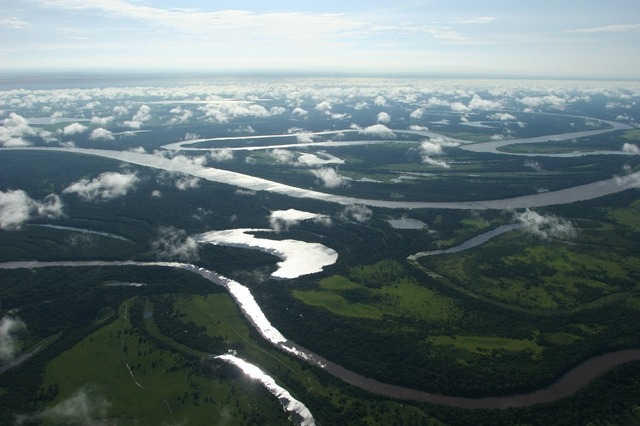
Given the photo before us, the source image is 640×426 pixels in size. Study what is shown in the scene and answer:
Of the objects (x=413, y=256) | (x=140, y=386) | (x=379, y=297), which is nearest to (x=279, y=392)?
(x=140, y=386)

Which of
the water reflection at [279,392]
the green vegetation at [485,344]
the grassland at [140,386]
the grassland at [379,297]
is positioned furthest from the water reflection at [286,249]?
the green vegetation at [485,344]

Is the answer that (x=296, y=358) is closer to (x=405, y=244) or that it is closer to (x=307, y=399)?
(x=307, y=399)

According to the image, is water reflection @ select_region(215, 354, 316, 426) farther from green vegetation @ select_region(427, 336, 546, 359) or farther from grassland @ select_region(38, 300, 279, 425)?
green vegetation @ select_region(427, 336, 546, 359)

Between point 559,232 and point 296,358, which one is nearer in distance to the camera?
point 296,358

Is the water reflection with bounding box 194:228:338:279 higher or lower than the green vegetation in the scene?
higher

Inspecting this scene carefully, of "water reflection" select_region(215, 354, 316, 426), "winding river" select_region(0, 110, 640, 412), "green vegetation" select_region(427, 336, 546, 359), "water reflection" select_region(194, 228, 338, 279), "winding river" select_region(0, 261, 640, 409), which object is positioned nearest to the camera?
"water reflection" select_region(215, 354, 316, 426)

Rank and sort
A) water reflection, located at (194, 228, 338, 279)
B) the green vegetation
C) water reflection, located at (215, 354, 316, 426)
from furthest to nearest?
water reflection, located at (194, 228, 338, 279), the green vegetation, water reflection, located at (215, 354, 316, 426)

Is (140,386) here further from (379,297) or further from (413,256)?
(413,256)

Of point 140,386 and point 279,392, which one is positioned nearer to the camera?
point 279,392

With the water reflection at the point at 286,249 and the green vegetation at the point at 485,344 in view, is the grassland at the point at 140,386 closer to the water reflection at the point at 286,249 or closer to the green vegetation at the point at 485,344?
the green vegetation at the point at 485,344

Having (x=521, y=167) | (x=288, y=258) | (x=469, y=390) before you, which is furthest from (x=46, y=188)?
(x=521, y=167)

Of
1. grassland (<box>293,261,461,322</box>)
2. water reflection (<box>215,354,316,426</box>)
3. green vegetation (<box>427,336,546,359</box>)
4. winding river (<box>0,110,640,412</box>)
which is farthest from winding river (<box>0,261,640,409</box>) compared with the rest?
grassland (<box>293,261,461,322</box>)
